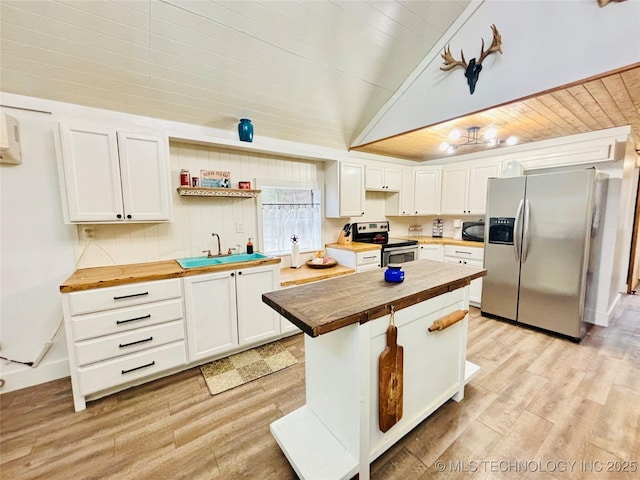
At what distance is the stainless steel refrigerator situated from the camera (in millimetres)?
2680

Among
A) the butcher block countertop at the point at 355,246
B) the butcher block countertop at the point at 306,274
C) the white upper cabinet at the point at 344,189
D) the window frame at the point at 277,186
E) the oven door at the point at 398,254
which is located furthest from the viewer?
the oven door at the point at 398,254

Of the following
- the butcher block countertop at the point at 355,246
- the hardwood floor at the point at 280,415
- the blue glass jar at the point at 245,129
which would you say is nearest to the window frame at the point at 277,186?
the butcher block countertop at the point at 355,246

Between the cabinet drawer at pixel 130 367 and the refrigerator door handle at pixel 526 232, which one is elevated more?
the refrigerator door handle at pixel 526 232

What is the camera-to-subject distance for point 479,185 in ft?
12.9

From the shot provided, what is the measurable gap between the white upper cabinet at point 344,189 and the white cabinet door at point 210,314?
176 centimetres

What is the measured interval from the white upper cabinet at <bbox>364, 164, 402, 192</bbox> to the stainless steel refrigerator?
4.51 ft

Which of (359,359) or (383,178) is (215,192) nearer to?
(359,359)

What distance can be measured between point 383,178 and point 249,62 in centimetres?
252

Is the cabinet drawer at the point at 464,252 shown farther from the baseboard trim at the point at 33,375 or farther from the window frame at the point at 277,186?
the baseboard trim at the point at 33,375

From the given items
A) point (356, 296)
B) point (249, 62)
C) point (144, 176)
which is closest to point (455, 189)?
point (249, 62)

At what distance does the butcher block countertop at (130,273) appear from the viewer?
1.85 metres

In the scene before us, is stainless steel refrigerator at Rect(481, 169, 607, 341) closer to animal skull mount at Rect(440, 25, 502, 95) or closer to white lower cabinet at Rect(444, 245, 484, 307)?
white lower cabinet at Rect(444, 245, 484, 307)

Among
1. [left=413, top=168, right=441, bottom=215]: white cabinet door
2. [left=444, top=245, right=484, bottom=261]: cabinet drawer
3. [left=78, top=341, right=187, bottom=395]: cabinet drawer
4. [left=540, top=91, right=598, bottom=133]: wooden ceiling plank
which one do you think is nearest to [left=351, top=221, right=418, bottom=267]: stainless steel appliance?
[left=444, top=245, right=484, bottom=261]: cabinet drawer

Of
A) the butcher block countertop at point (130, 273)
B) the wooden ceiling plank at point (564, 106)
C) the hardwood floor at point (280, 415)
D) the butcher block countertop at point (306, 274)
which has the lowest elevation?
the hardwood floor at point (280, 415)
